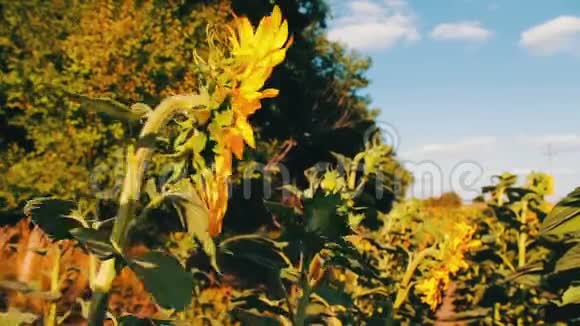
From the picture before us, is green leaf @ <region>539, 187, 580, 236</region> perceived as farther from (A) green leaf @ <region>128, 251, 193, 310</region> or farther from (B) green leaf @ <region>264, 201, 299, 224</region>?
(A) green leaf @ <region>128, 251, 193, 310</region>

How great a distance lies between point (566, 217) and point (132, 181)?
1393 mm

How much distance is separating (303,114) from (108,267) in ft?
37.9

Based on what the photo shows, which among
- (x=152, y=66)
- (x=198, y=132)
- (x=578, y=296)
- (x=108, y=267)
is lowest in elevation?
(x=578, y=296)

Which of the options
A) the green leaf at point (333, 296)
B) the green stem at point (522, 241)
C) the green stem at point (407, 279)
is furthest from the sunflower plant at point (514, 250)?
the green leaf at point (333, 296)

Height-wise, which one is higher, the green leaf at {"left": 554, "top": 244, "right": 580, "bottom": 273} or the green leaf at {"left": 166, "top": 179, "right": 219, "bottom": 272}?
the green leaf at {"left": 166, "top": 179, "right": 219, "bottom": 272}

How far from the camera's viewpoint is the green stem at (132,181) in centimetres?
91

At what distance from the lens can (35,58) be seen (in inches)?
326

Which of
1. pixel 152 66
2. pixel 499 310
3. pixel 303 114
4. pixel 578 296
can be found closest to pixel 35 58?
pixel 152 66

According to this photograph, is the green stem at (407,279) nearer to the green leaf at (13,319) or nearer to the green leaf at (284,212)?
the green leaf at (284,212)

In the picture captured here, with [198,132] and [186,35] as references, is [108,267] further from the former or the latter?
[186,35]

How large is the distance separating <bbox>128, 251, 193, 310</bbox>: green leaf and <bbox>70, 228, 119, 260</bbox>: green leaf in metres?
0.03

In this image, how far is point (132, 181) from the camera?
941 millimetres

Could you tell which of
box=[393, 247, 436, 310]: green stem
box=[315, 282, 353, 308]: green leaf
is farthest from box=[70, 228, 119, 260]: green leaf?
box=[393, 247, 436, 310]: green stem

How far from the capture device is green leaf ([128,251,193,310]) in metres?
0.82
